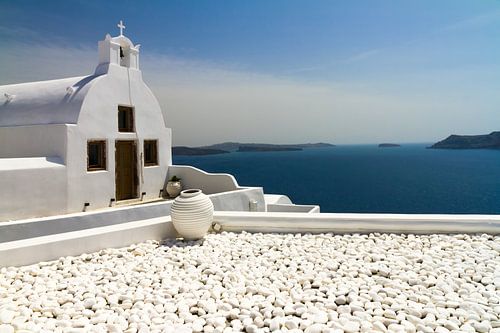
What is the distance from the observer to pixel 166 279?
485 cm

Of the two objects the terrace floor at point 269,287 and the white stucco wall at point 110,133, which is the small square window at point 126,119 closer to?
the white stucco wall at point 110,133

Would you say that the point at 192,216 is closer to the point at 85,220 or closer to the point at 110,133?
the point at 85,220

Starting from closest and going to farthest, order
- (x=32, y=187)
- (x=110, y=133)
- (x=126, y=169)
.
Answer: (x=32, y=187), (x=110, y=133), (x=126, y=169)

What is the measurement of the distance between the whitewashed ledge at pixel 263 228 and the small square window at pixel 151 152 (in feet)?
27.7

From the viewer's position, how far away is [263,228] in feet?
Result: 23.2

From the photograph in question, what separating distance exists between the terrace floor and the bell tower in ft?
29.8

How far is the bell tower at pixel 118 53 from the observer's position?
43.5 ft

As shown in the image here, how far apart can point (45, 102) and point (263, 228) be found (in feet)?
31.3

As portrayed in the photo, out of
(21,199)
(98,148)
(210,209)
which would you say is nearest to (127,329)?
(210,209)

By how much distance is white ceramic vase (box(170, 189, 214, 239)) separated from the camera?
21.1 feet

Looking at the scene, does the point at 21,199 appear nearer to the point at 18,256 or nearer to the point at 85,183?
the point at 85,183

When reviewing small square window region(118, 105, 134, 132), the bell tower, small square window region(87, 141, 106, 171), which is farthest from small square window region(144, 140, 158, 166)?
the bell tower

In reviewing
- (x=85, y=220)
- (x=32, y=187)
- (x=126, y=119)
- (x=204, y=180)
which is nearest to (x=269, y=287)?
(x=85, y=220)

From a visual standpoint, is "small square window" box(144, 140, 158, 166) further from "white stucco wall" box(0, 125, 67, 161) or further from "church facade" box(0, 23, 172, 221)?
"white stucco wall" box(0, 125, 67, 161)
